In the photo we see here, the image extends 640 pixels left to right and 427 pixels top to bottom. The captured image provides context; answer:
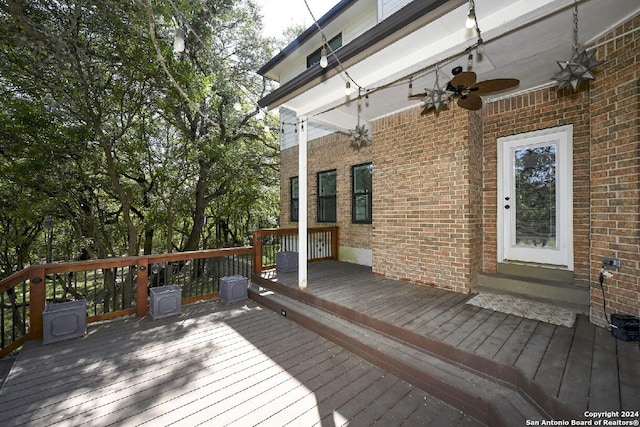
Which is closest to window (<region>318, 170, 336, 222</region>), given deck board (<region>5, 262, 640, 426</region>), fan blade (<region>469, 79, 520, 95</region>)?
deck board (<region>5, 262, 640, 426</region>)

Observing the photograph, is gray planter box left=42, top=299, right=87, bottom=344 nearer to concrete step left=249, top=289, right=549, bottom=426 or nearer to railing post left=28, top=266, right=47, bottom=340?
railing post left=28, top=266, right=47, bottom=340

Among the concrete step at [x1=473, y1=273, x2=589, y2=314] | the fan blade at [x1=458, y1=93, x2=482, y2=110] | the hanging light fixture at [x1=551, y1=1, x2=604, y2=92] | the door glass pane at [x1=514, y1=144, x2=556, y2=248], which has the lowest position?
the concrete step at [x1=473, y1=273, x2=589, y2=314]

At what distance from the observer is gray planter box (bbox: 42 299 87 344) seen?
3170 millimetres

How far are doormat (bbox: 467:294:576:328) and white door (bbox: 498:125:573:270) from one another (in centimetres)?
74

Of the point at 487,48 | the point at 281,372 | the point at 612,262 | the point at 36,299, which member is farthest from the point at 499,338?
the point at 36,299

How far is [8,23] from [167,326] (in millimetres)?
5515

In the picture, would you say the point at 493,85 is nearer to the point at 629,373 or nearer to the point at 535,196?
the point at 535,196

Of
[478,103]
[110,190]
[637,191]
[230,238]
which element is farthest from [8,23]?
[230,238]

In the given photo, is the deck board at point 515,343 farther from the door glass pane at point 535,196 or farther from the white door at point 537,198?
the door glass pane at point 535,196

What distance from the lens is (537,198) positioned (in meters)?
3.91

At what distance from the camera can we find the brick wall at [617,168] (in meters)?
2.47

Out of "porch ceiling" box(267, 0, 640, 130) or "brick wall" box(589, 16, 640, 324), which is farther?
"brick wall" box(589, 16, 640, 324)

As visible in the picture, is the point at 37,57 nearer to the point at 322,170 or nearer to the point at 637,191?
the point at 322,170

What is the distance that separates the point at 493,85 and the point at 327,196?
4789 millimetres
